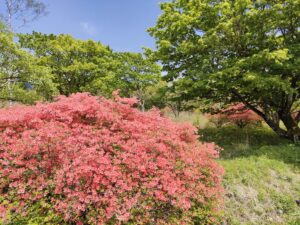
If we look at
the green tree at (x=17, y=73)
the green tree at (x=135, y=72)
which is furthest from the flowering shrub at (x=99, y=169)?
the green tree at (x=135, y=72)

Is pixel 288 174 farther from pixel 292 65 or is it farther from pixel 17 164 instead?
pixel 17 164

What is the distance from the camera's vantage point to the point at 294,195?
5016 mm

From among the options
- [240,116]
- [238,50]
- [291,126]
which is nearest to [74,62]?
[238,50]

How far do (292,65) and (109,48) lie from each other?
48.9 feet

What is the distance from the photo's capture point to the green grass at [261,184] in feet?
14.9

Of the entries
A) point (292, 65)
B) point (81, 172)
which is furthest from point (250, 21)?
point (81, 172)

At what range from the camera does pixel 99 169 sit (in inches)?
128

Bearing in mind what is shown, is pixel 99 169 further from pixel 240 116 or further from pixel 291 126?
pixel 291 126

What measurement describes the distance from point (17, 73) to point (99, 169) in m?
8.14

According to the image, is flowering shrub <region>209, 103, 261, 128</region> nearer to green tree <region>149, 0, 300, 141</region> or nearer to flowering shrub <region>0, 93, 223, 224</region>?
green tree <region>149, 0, 300, 141</region>

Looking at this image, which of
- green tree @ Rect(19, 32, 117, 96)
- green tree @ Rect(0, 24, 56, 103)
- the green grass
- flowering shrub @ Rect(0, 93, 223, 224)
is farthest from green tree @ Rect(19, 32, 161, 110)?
the green grass

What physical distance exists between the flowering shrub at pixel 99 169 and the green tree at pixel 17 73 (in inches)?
194

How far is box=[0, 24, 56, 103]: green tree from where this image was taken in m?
8.28

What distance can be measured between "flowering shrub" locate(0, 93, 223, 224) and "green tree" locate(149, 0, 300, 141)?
351cm
